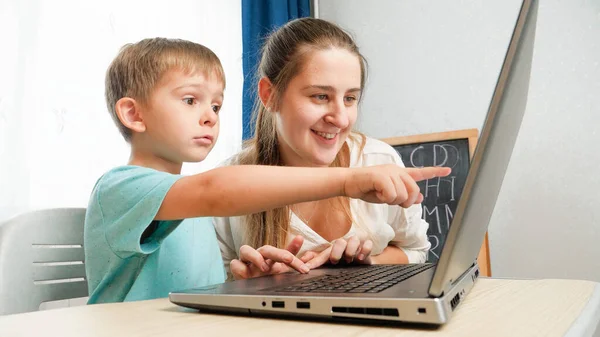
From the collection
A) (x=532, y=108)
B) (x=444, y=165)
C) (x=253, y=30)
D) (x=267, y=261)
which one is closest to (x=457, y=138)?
(x=444, y=165)

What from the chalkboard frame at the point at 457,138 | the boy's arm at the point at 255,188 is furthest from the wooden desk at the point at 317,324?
the chalkboard frame at the point at 457,138

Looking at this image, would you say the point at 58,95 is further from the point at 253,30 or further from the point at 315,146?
the point at 253,30

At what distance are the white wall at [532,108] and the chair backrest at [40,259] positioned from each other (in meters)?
1.90

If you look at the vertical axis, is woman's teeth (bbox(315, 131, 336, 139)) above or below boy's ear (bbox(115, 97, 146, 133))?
below

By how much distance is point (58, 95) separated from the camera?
5.37 ft

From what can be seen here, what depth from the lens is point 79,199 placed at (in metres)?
1.67

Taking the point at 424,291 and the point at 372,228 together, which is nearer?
the point at 424,291

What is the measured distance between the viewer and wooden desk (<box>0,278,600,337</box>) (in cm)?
38

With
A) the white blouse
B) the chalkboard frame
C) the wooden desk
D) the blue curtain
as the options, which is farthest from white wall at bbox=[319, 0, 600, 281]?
the wooden desk

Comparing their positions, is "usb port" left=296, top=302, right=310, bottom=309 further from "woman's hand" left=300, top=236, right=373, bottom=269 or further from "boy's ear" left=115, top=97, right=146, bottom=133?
"boy's ear" left=115, top=97, right=146, bottom=133

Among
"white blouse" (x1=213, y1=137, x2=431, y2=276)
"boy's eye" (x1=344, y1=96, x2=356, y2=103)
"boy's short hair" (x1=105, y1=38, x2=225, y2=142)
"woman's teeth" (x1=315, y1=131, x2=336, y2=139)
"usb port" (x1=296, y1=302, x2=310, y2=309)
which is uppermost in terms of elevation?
"boy's short hair" (x1=105, y1=38, x2=225, y2=142)

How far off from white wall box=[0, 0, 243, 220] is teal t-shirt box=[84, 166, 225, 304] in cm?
77

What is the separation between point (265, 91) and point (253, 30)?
112 centimetres

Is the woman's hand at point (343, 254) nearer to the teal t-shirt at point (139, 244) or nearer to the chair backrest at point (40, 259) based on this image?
the teal t-shirt at point (139, 244)
